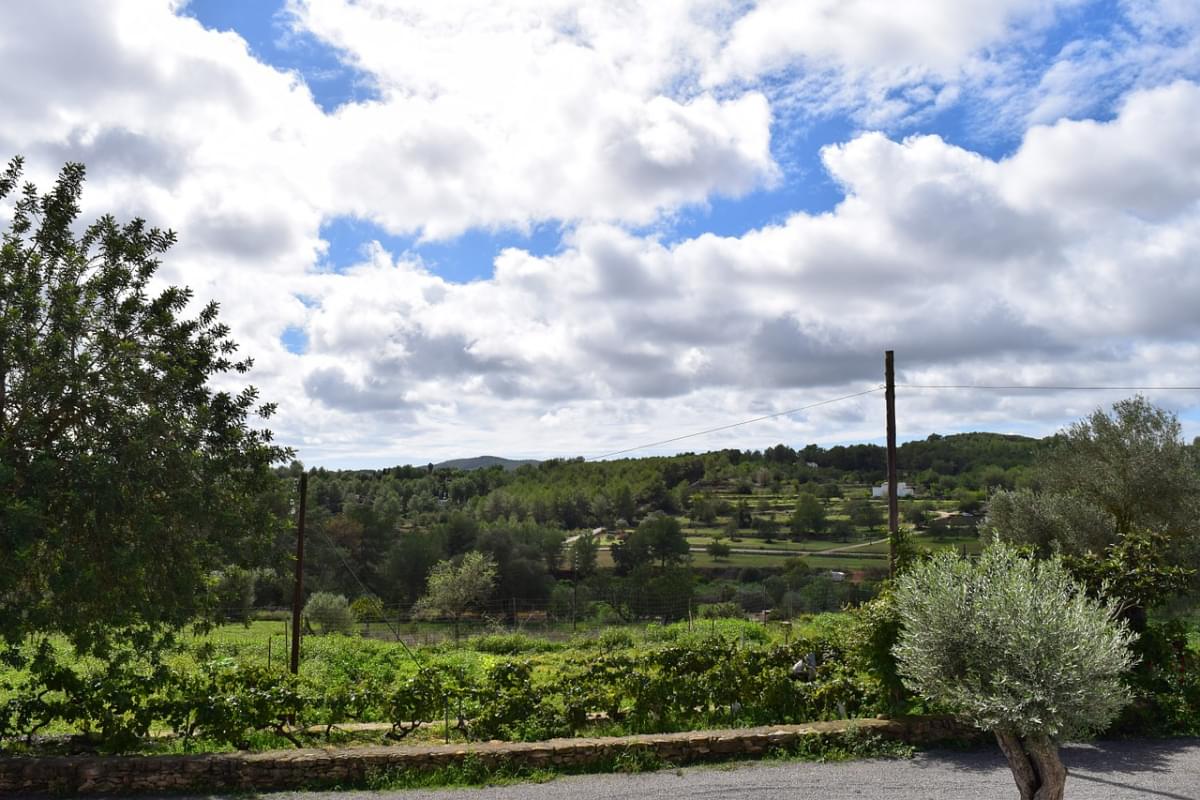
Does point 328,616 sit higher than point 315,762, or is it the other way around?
point 315,762

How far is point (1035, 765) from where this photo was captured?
22.2ft

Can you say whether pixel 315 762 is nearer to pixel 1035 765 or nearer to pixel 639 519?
pixel 1035 765

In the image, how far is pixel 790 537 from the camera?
7838 cm

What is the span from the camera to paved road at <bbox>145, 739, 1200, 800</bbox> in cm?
823

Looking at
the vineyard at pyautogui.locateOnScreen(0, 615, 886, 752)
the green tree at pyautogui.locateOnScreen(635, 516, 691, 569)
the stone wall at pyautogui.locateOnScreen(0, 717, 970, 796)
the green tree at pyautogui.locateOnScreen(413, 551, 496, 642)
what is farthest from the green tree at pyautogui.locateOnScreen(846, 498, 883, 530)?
the stone wall at pyautogui.locateOnScreen(0, 717, 970, 796)

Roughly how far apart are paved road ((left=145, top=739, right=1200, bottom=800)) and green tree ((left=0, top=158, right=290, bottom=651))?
2.52 metres

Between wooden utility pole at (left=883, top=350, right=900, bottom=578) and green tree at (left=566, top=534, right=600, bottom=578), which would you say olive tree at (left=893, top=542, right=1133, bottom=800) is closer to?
wooden utility pole at (left=883, top=350, right=900, bottom=578)

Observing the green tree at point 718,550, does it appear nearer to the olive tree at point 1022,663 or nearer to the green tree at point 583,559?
the green tree at point 583,559

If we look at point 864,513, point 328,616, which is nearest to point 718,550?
point 864,513

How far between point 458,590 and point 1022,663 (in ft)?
126

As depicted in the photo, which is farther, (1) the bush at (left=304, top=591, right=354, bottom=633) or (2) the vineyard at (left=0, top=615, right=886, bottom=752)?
(1) the bush at (left=304, top=591, right=354, bottom=633)

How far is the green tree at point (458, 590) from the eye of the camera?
42.4 meters

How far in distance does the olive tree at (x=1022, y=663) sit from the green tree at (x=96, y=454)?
8178mm

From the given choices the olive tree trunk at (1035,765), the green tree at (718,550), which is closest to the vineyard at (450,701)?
the olive tree trunk at (1035,765)
